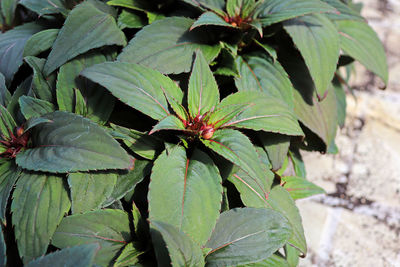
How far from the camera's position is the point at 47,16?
5.40ft

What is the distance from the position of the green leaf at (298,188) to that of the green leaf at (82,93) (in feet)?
2.45

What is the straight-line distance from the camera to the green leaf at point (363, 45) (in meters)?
1.71

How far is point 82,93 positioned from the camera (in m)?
1.38

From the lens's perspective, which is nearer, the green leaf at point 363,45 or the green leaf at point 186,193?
the green leaf at point 186,193

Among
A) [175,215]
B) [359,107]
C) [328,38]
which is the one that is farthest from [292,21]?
[359,107]

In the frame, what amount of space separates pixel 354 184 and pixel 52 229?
5.56ft

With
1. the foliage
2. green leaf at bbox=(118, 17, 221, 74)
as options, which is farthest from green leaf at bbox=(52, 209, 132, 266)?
green leaf at bbox=(118, 17, 221, 74)

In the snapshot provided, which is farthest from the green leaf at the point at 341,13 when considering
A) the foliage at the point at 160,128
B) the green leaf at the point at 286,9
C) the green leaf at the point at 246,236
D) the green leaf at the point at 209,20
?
Answer: the green leaf at the point at 246,236

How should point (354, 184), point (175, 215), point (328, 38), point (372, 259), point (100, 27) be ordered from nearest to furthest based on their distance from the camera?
point (175, 215)
point (100, 27)
point (328, 38)
point (372, 259)
point (354, 184)

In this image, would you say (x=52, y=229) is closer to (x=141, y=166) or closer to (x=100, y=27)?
(x=141, y=166)

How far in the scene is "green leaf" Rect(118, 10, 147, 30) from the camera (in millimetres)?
1566

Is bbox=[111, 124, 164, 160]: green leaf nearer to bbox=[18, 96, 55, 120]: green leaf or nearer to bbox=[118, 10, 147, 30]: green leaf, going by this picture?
bbox=[18, 96, 55, 120]: green leaf

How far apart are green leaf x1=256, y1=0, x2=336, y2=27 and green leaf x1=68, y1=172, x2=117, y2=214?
0.77 metres

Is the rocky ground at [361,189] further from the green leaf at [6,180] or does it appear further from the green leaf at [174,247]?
the green leaf at [6,180]
